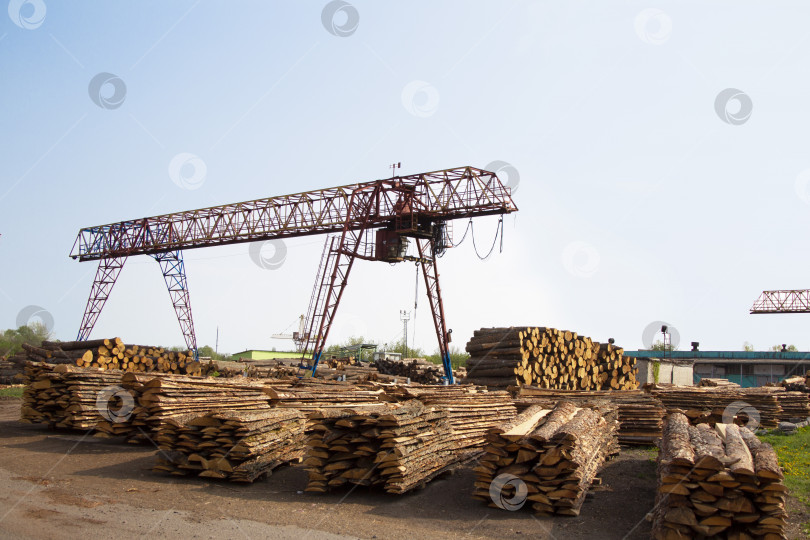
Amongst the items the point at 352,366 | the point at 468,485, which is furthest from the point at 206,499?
the point at 352,366

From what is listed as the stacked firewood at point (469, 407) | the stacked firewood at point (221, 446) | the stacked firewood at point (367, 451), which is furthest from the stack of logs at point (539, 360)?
the stacked firewood at point (221, 446)

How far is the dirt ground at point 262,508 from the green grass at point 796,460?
1.95 meters

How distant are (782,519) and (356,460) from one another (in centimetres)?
530

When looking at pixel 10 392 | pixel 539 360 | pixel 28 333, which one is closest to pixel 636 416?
pixel 539 360

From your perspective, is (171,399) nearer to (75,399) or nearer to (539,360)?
(75,399)

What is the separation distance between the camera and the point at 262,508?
8.35 m

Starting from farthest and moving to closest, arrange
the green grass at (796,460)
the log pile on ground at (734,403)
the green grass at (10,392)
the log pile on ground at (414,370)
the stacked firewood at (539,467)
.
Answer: the log pile on ground at (414,370), the green grass at (10,392), the log pile on ground at (734,403), the green grass at (796,460), the stacked firewood at (539,467)

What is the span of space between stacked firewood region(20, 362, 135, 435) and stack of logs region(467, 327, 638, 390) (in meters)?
9.83

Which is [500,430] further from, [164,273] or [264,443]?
[164,273]

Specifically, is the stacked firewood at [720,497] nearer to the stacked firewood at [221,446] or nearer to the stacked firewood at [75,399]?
the stacked firewood at [221,446]

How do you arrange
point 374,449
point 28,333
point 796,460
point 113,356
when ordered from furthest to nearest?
point 28,333, point 113,356, point 796,460, point 374,449

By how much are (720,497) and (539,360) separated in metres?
12.8

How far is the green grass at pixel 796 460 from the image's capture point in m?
9.37

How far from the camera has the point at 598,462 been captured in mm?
10188
